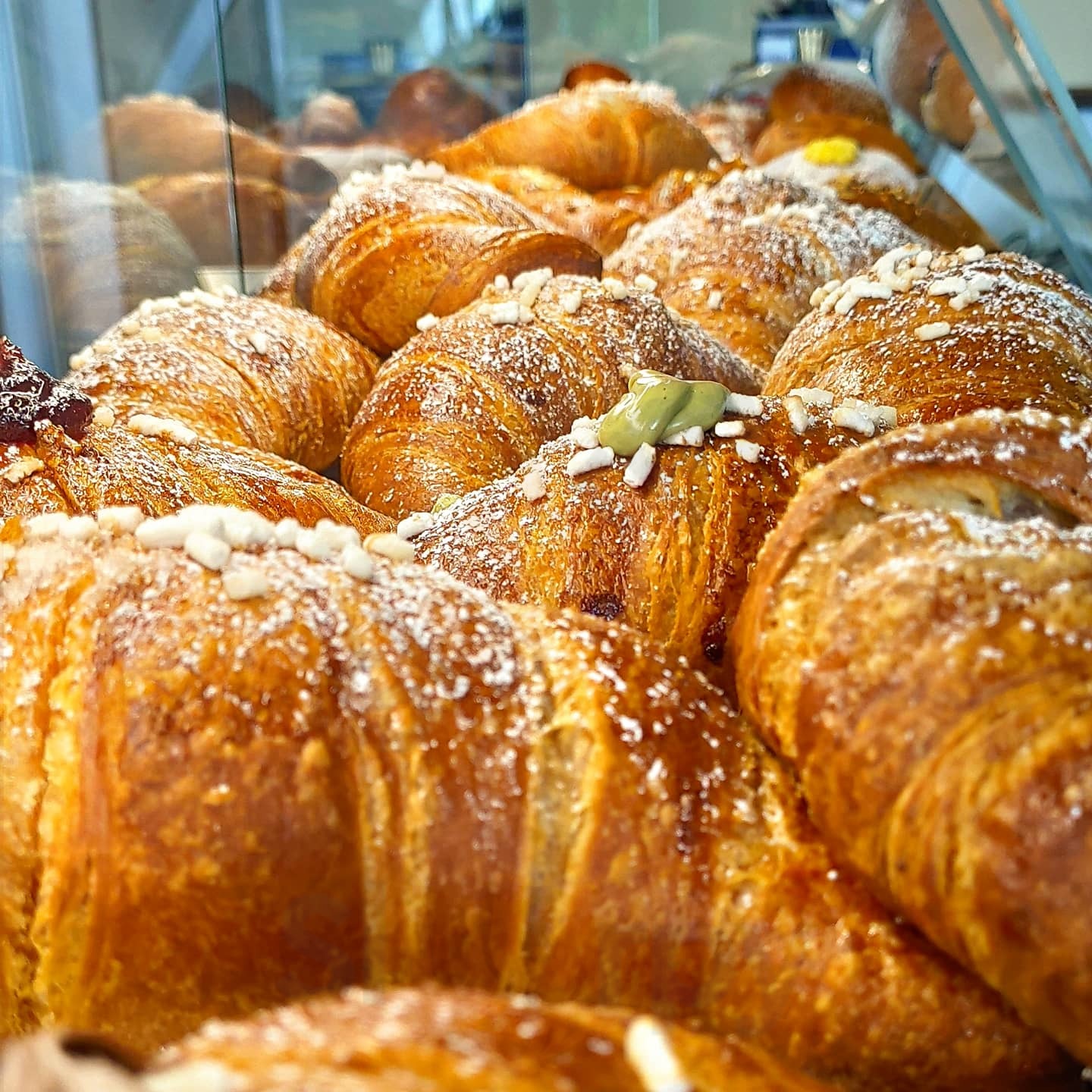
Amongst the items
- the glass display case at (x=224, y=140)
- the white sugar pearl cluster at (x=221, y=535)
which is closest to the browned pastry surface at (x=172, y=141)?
the glass display case at (x=224, y=140)

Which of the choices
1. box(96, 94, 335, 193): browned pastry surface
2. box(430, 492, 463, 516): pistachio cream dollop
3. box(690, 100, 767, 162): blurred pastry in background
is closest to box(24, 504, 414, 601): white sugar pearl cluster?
box(430, 492, 463, 516): pistachio cream dollop

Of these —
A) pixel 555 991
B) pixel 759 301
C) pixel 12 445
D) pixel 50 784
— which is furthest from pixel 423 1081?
pixel 759 301

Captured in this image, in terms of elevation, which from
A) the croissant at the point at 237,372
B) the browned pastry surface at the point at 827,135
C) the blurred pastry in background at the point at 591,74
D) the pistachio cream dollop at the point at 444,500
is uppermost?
the blurred pastry in background at the point at 591,74

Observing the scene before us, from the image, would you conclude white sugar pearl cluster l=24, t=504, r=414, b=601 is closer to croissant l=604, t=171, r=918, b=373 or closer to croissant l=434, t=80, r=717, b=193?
croissant l=604, t=171, r=918, b=373

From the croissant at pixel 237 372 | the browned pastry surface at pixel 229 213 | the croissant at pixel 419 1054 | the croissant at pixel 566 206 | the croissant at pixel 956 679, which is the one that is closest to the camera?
the croissant at pixel 419 1054

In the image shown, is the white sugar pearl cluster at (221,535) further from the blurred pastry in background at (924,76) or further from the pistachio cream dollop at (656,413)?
the blurred pastry in background at (924,76)
